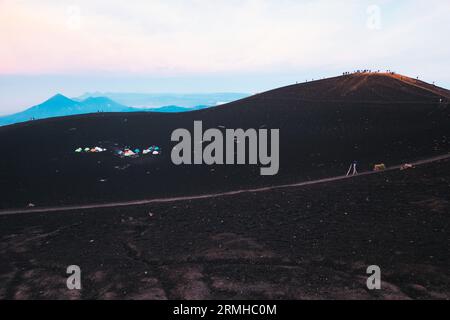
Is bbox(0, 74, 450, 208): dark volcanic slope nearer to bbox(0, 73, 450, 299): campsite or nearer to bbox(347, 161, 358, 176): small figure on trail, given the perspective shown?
bbox(0, 73, 450, 299): campsite

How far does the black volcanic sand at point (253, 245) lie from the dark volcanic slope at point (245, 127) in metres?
5.12

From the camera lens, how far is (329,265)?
1225 cm

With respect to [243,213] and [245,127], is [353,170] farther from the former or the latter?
[245,127]

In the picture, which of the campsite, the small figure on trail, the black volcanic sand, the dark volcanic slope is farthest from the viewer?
the dark volcanic slope

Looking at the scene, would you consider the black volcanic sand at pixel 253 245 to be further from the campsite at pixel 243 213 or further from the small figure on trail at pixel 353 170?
the small figure on trail at pixel 353 170

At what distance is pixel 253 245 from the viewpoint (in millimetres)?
14500

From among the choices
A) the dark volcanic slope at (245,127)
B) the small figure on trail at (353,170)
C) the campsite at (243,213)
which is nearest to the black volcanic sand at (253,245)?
the campsite at (243,213)

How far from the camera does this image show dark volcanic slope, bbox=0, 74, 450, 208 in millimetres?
26656

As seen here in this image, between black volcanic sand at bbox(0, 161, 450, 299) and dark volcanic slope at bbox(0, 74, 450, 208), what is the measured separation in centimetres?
512

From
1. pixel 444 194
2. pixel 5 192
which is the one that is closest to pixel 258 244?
pixel 444 194

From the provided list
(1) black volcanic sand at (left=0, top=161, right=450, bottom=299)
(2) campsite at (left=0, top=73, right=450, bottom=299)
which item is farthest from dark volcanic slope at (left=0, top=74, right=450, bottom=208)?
(1) black volcanic sand at (left=0, top=161, right=450, bottom=299)

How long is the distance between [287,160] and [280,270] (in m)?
18.5

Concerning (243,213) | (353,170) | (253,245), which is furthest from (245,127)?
(253,245)
